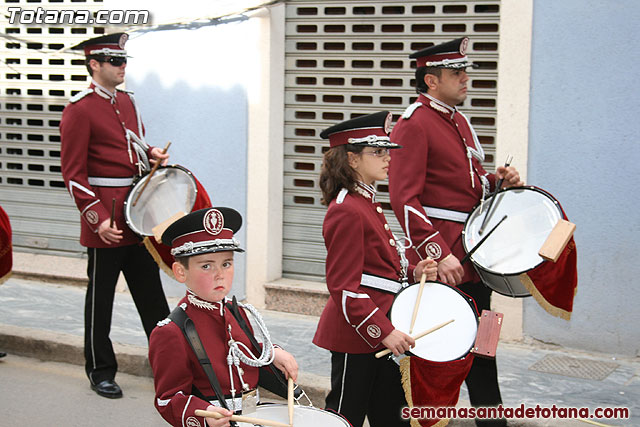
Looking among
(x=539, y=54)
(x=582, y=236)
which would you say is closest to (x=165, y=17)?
(x=539, y=54)

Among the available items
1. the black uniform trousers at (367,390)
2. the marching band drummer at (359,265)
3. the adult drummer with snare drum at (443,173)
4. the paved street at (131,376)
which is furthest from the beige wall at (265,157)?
the black uniform trousers at (367,390)

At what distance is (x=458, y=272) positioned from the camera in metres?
4.34

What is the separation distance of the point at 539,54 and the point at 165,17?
11.0 feet

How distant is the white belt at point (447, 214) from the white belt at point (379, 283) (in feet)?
2.72

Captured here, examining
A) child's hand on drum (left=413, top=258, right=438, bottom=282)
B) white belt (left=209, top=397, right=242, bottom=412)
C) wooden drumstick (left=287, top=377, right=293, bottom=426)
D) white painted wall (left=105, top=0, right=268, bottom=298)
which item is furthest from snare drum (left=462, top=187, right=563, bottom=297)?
white painted wall (left=105, top=0, right=268, bottom=298)

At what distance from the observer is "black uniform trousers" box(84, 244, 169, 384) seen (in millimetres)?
5594

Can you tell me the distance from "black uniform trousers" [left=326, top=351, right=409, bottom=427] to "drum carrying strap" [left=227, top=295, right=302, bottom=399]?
2.11 ft

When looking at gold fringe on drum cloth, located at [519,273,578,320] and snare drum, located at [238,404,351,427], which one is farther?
gold fringe on drum cloth, located at [519,273,578,320]

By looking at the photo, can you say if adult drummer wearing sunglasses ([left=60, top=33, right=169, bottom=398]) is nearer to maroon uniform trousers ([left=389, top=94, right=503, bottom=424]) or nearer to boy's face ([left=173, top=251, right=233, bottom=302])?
maroon uniform trousers ([left=389, top=94, right=503, bottom=424])

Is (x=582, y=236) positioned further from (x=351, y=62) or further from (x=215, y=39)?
(x=215, y=39)

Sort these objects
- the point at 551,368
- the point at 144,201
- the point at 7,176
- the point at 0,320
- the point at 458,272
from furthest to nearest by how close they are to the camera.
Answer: the point at 7,176 < the point at 0,320 < the point at 551,368 < the point at 144,201 < the point at 458,272

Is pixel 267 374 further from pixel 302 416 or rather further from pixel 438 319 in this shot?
pixel 438 319

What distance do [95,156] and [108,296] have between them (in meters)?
0.91

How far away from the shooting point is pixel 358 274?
3.72 metres
